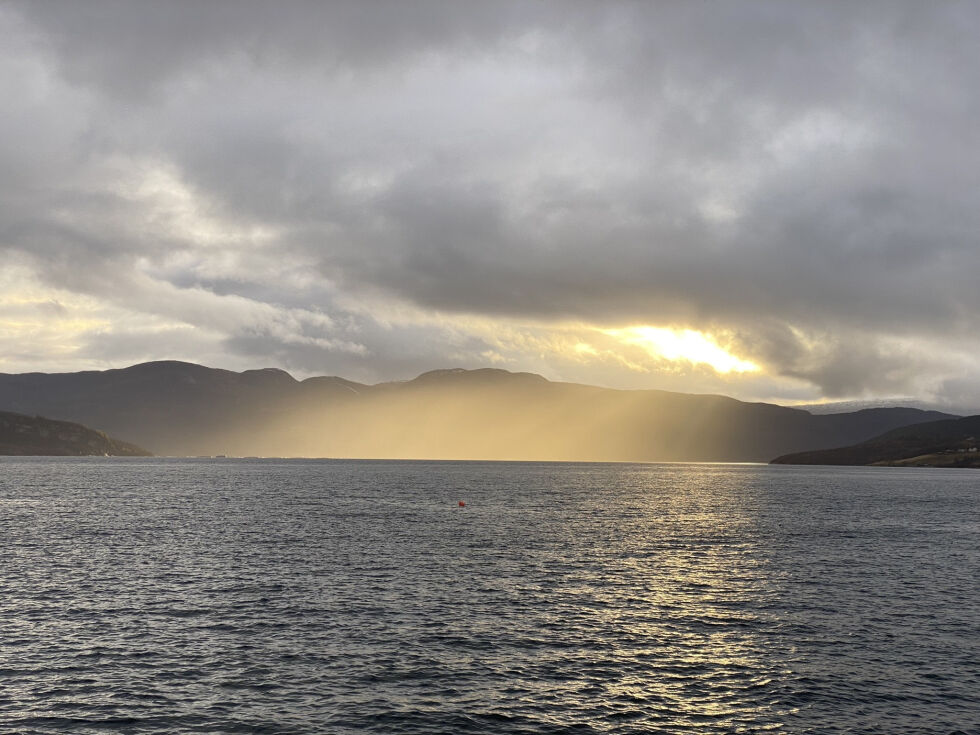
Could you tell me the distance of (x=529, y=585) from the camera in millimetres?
69938

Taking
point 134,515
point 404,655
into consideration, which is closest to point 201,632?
point 404,655

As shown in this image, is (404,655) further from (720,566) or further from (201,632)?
(720,566)

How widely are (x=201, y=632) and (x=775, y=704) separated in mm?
36904

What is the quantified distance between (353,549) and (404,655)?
48096 millimetres

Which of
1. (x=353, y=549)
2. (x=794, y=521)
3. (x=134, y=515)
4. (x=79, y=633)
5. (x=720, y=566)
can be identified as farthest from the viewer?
(x=794, y=521)

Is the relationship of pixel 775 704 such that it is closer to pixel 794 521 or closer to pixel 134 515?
pixel 794 521

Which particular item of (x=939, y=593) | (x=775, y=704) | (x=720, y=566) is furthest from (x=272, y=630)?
(x=939, y=593)

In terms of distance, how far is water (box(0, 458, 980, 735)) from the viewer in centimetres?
3781

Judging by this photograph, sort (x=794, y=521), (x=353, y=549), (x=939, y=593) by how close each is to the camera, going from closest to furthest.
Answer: (x=939, y=593) → (x=353, y=549) → (x=794, y=521)

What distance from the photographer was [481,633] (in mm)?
52344

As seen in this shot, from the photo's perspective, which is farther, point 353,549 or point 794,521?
point 794,521

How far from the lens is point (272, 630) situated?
52688 millimetres

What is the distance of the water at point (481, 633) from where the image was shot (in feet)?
124

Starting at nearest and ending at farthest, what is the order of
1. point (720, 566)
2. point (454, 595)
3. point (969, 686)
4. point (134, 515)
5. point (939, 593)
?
1. point (969, 686)
2. point (454, 595)
3. point (939, 593)
4. point (720, 566)
5. point (134, 515)
